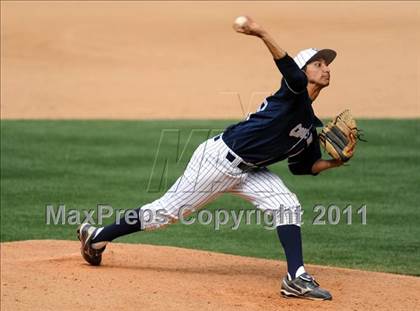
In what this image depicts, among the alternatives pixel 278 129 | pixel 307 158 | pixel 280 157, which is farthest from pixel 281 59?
pixel 307 158

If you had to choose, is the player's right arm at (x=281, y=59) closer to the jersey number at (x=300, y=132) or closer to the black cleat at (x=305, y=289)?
the jersey number at (x=300, y=132)

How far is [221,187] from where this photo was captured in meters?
5.92

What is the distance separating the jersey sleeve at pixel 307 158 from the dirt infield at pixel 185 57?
8751mm

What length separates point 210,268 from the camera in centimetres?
643

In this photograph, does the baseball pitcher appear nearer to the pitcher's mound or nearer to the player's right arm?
the player's right arm

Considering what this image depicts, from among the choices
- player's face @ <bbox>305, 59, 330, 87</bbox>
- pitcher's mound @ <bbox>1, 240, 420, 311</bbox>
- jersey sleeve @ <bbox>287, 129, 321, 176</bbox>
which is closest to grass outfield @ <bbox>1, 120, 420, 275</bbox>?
pitcher's mound @ <bbox>1, 240, 420, 311</bbox>

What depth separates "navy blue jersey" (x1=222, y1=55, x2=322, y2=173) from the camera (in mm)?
5605

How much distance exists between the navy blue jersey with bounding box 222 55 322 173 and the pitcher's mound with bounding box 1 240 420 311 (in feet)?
2.79

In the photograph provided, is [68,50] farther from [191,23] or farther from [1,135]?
[1,135]

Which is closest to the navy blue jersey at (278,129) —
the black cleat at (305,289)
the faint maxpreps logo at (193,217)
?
the black cleat at (305,289)

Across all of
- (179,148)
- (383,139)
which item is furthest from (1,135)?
(383,139)

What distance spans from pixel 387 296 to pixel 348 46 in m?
15.2

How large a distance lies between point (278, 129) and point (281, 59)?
0.49 m

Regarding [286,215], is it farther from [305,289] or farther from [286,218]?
[305,289]
